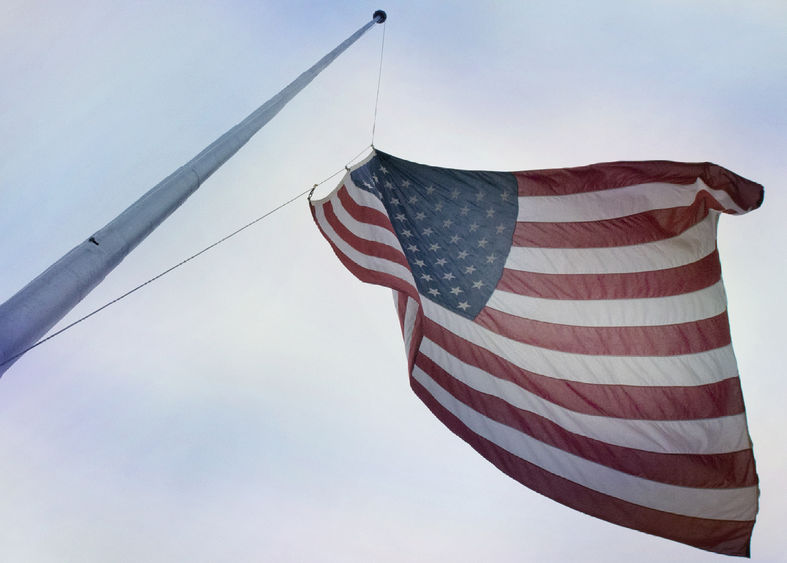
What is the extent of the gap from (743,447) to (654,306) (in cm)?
191

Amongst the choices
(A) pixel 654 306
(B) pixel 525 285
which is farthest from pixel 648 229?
(B) pixel 525 285

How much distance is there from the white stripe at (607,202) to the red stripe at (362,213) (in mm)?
1996

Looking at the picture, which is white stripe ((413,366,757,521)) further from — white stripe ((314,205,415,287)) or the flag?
white stripe ((314,205,415,287))

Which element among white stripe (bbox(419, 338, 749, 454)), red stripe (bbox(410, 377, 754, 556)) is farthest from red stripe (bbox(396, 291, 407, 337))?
red stripe (bbox(410, 377, 754, 556))

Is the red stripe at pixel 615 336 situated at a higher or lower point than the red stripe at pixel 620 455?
higher

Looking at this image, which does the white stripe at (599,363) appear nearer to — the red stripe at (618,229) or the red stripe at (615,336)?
the red stripe at (615,336)

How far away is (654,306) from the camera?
752cm

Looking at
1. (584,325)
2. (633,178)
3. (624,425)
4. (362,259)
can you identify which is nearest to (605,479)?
(624,425)

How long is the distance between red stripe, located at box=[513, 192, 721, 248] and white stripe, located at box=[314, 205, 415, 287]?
6.37 feet

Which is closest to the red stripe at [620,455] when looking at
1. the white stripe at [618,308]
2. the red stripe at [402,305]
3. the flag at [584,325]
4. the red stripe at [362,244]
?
the flag at [584,325]

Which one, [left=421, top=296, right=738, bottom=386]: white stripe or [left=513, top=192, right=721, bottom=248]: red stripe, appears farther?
[left=513, top=192, right=721, bottom=248]: red stripe

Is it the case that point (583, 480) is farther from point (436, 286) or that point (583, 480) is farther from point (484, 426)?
point (436, 286)

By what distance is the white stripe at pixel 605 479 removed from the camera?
265 inches

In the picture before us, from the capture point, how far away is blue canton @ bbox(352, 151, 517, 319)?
833 centimetres
